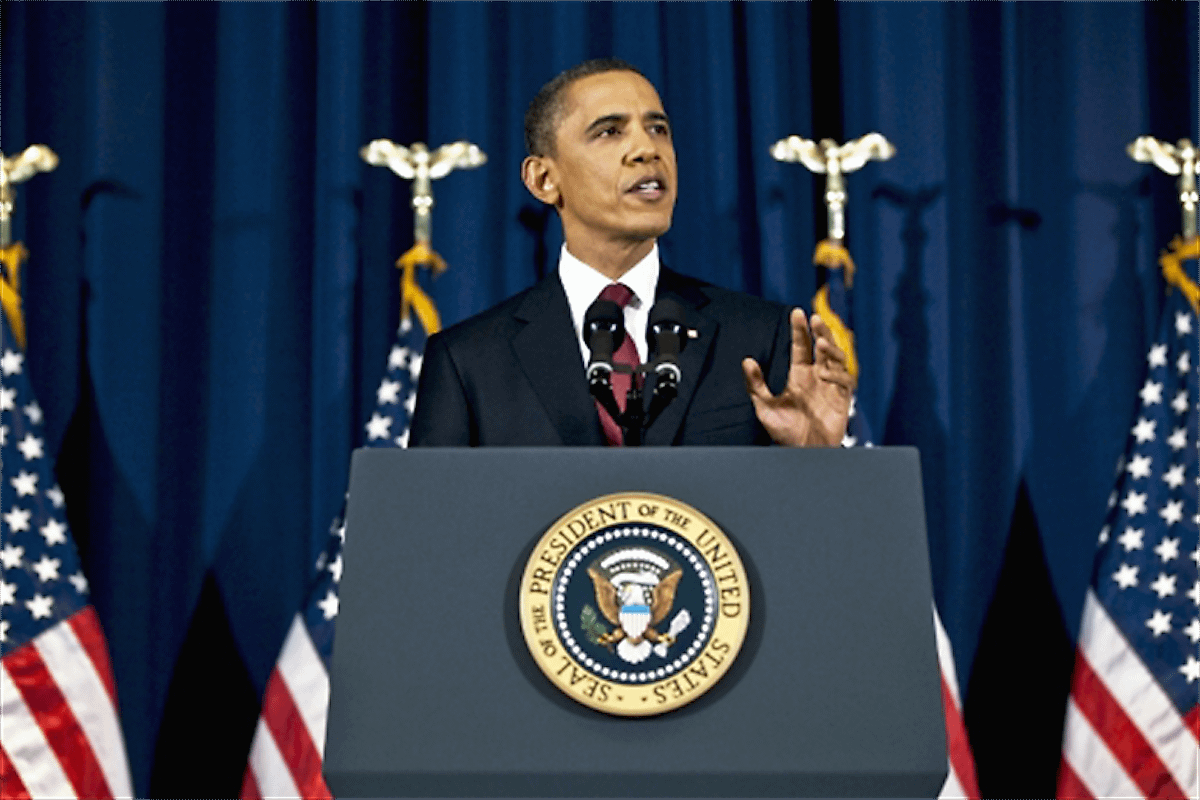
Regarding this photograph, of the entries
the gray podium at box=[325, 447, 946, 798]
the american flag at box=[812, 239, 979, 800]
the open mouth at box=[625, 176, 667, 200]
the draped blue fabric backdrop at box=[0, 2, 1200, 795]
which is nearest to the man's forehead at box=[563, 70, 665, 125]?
the open mouth at box=[625, 176, 667, 200]

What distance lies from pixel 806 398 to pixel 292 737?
8.83 ft

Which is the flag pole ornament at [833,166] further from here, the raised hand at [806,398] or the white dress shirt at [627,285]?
the raised hand at [806,398]

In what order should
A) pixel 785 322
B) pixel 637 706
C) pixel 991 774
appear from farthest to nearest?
pixel 991 774, pixel 785 322, pixel 637 706

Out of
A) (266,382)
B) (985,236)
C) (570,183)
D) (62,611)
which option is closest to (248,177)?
(266,382)

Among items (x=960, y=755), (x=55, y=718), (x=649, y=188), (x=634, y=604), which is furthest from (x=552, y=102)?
(x=55, y=718)

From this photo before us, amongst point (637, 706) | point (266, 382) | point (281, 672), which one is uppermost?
point (266, 382)

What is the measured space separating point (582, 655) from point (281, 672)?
2.77 meters

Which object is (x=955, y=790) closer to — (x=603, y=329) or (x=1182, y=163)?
(x=1182, y=163)

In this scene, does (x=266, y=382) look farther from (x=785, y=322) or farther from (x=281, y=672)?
(x=785, y=322)

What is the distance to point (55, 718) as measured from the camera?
386 cm

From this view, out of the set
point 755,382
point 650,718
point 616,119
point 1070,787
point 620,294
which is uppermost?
point 616,119

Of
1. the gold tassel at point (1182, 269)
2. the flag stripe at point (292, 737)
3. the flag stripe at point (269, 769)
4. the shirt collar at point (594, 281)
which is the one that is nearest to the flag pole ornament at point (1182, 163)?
the gold tassel at point (1182, 269)

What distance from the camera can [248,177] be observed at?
14.9 ft

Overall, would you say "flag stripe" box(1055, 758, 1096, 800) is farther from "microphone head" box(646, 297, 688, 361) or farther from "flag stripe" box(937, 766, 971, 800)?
"microphone head" box(646, 297, 688, 361)
